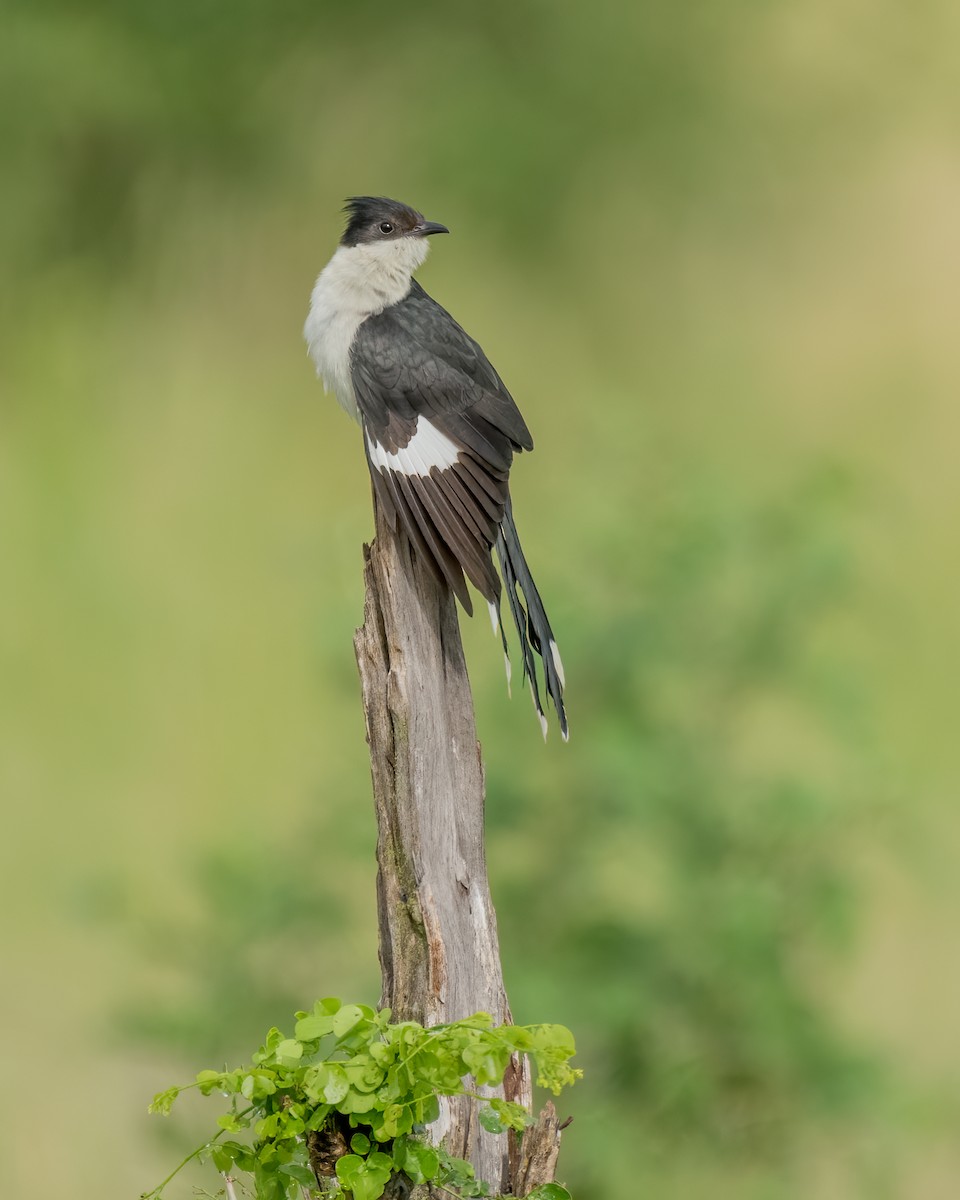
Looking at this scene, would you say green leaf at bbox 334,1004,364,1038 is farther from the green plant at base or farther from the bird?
the bird

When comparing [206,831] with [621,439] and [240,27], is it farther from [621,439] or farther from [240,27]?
[240,27]

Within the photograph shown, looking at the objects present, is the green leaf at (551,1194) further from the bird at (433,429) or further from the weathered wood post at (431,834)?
the bird at (433,429)

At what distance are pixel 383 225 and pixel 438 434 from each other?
717 millimetres

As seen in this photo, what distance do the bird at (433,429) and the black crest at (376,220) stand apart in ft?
0.33

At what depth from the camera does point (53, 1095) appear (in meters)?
5.18

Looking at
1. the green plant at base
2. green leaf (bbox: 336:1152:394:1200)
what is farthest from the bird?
green leaf (bbox: 336:1152:394:1200)

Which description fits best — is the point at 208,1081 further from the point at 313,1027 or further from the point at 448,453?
the point at 448,453

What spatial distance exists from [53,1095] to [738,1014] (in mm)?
2591

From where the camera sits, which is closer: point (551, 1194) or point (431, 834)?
point (551, 1194)

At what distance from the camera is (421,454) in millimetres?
2494

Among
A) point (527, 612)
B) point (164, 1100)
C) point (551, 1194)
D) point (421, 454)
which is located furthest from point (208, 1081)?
point (421, 454)

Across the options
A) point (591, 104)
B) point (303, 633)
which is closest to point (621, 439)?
point (303, 633)

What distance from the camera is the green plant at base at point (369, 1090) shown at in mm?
1830

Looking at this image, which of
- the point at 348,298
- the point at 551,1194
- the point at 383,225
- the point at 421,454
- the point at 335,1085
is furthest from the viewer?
the point at 383,225
